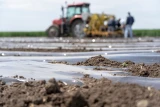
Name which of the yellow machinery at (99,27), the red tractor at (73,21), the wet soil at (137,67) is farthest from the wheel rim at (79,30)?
the wet soil at (137,67)

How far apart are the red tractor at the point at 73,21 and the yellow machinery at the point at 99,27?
69 cm

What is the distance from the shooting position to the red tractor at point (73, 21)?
25.7 meters

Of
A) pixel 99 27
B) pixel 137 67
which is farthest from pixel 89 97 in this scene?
pixel 99 27

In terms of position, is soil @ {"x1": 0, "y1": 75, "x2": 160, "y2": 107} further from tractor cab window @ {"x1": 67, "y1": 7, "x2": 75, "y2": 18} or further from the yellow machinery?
tractor cab window @ {"x1": 67, "y1": 7, "x2": 75, "y2": 18}

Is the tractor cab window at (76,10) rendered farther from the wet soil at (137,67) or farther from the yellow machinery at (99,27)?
the wet soil at (137,67)

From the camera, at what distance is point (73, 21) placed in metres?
25.8

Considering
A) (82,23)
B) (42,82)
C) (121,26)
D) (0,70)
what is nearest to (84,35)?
(82,23)

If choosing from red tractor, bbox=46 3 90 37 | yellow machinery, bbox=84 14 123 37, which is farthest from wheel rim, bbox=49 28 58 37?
yellow machinery, bbox=84 14 123 37

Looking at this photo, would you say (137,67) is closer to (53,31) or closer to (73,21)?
(73,21)

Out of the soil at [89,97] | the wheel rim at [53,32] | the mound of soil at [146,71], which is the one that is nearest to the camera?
the soil at [89,97]

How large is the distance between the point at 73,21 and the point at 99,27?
66.6 inches

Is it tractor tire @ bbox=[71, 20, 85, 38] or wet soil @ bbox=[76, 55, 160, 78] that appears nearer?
wet soil @ bbox=[76, 55, 160, 78]

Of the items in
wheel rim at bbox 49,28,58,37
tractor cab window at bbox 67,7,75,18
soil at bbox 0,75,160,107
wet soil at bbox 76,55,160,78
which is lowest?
wheel rim at bbox 49,28,58,37

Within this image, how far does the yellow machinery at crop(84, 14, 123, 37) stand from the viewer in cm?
2544
